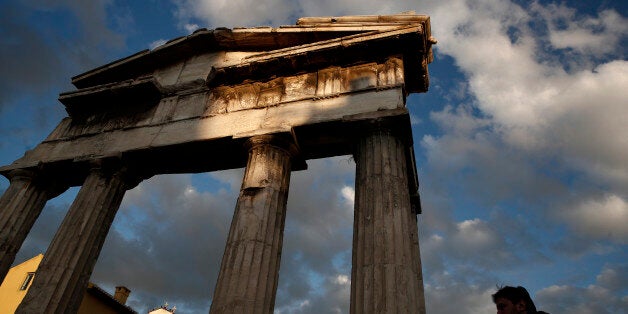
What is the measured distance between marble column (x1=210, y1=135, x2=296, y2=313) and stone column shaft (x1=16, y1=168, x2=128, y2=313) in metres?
4.27

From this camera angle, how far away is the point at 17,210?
11.7 m

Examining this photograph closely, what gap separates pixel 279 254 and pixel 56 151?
28.0ft

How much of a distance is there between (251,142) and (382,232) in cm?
405

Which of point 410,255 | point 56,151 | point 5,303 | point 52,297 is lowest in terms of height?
point 52,297

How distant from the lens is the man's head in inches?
139

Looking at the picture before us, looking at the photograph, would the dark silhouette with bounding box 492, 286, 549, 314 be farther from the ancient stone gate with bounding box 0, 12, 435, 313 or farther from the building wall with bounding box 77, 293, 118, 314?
the building wall with bounding box 77, 293, 118, 314

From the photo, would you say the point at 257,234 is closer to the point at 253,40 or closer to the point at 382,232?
the point at 382,232

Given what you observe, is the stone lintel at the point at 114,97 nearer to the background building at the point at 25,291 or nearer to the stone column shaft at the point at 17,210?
the stone column shaft at the point at 17,210

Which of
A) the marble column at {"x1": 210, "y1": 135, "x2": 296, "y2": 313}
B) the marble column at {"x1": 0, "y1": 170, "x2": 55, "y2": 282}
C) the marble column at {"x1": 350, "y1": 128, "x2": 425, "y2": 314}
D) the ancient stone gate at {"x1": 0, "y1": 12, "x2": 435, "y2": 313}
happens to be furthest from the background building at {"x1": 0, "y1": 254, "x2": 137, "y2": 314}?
the marble column at {"x1": 350, "y1": 128, "x2": 425, "y2": 314}

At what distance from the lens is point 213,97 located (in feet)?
38.0

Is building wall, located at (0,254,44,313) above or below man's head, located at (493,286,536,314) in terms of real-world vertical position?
above

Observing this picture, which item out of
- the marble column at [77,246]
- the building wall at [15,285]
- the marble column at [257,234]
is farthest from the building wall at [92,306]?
the marble column at [257,234]

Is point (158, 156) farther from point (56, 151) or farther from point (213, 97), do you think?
point (56, 151)

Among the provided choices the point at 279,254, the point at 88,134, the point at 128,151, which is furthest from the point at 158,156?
the point at 279,254
